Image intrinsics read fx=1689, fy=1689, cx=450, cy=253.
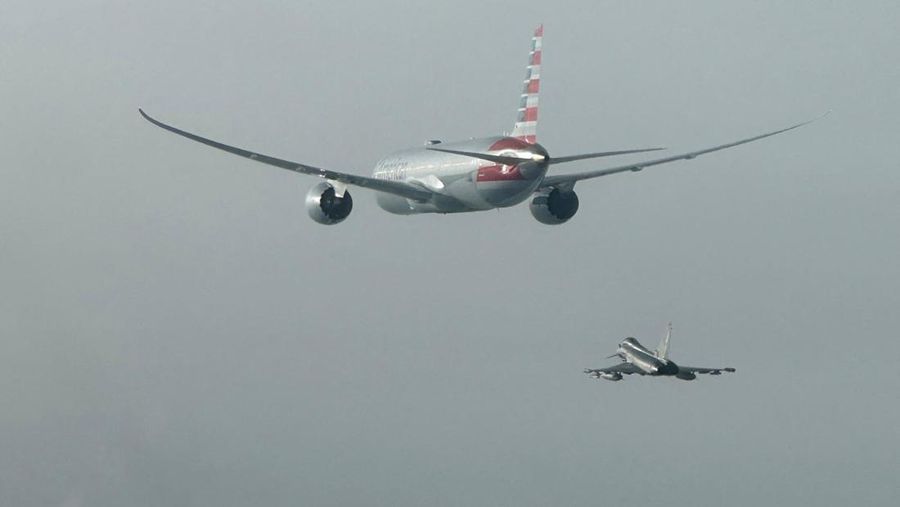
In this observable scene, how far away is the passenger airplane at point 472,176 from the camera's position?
424ft

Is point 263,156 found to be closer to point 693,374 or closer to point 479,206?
point 479,206

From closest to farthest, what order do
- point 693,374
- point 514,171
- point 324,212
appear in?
point 514,171 < point 324,212 < point 693,374

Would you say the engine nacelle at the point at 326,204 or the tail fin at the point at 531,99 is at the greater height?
the tail fin at the point at 531,99

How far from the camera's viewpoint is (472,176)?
133000 millimetres

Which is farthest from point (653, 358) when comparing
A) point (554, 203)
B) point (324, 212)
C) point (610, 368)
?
point (324, 212)

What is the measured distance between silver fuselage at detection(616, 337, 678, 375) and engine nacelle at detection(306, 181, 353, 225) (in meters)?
50.1

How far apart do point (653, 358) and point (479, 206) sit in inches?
1986

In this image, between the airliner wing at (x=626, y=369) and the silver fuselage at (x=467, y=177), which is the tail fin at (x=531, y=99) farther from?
the airliner wing at (x=626, y=369)

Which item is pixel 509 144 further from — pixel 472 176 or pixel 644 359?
pixel 644 359

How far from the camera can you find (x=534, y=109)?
5394 inches

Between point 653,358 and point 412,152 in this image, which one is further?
point 653,358

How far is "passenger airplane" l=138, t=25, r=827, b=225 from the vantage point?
129 metres

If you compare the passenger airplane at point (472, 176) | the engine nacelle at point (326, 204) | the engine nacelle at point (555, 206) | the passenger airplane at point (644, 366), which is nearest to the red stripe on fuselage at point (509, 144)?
the passenger airplane at point (472, 176)

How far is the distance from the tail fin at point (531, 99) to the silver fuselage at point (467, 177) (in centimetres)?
466
